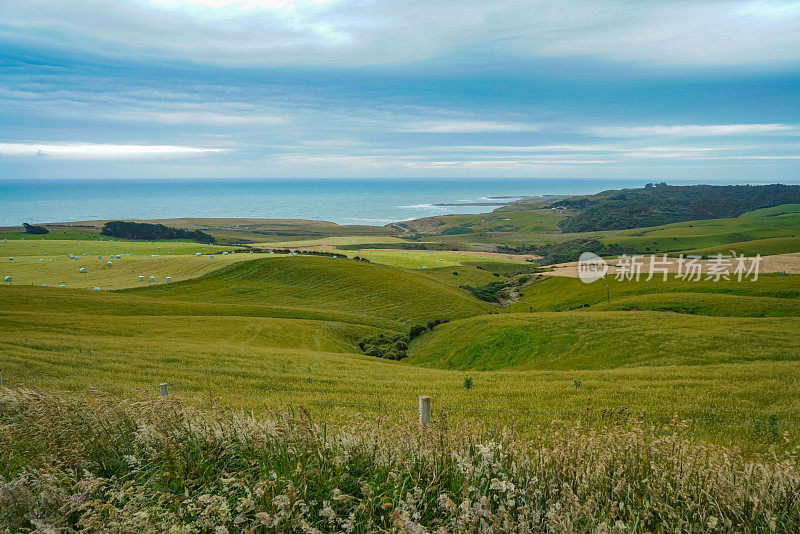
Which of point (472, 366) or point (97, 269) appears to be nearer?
point (472, 366)

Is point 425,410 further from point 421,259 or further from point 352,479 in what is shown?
point 421,259

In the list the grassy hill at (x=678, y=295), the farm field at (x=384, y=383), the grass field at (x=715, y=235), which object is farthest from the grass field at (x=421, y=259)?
the grass field at (x=715, y=235)

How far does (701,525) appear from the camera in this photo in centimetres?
505

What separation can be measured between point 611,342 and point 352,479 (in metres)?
26.5

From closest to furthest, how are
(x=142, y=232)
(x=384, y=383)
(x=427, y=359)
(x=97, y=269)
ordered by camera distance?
(x=384, y=383) < (x=427, y=359) < (x=97, y=269) < (x=142, y=232)

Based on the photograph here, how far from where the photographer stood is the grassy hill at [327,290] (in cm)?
6481

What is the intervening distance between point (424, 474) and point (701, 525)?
3.36 metres

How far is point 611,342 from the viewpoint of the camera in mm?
28016

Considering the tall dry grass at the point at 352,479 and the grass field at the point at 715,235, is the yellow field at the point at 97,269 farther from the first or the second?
the grass field at the point at 715,235

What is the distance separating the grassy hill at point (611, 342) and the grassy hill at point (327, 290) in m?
25.8

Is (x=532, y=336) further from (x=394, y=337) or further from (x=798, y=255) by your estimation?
(x=798, y=255)

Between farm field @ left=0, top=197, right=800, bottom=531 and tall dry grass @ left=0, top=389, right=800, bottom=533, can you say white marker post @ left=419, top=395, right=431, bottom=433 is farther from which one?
tall dry grass @ left=0, top=389, right=800, bottom=533

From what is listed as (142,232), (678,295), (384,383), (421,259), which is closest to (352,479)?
(384,383)

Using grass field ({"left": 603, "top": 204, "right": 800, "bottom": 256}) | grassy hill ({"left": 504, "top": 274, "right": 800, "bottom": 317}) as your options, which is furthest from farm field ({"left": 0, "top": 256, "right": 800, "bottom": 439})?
grass field ({"left": 603, "top": 204, "right": 800, "bottom": 256})
